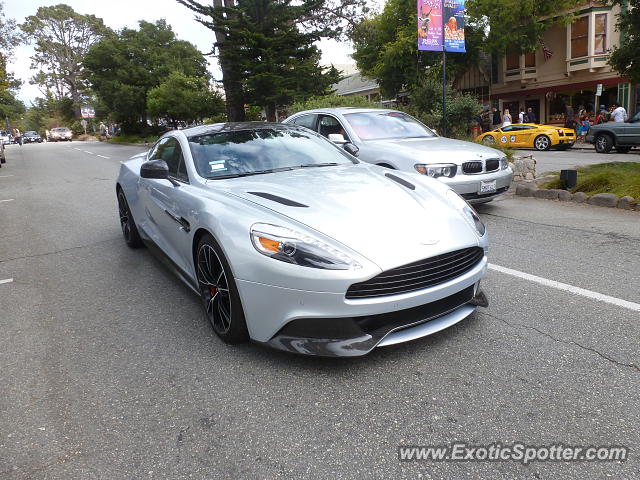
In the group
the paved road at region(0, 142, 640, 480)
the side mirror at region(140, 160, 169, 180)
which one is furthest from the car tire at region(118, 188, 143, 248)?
the side mirror at region(140, 160, 169, 180)

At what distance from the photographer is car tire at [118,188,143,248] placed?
5871mm

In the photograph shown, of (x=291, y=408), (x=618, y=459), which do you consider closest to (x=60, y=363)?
(x=291, y=408)

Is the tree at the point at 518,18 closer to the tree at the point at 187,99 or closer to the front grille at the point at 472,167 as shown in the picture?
the tree at the point at 187,99

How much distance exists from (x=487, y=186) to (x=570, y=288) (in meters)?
3.00

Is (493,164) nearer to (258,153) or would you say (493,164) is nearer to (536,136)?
(258,153)

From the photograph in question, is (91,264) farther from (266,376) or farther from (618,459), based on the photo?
(618,459)

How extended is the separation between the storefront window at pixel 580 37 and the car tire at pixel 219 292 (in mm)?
30496

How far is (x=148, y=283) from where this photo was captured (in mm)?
4773

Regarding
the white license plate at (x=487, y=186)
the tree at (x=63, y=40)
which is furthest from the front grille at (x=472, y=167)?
the tree at (x=63, y=40)

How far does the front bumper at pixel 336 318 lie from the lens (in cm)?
269

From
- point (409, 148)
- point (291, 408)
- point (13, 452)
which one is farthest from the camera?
point (409, 148)

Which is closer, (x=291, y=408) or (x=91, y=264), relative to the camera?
(x=291, y=408)

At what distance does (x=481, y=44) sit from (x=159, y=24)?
28998mm

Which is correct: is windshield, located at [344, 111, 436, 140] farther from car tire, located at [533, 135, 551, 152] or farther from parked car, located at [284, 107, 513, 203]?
car tire, located at [533, 135, 551, 152]
